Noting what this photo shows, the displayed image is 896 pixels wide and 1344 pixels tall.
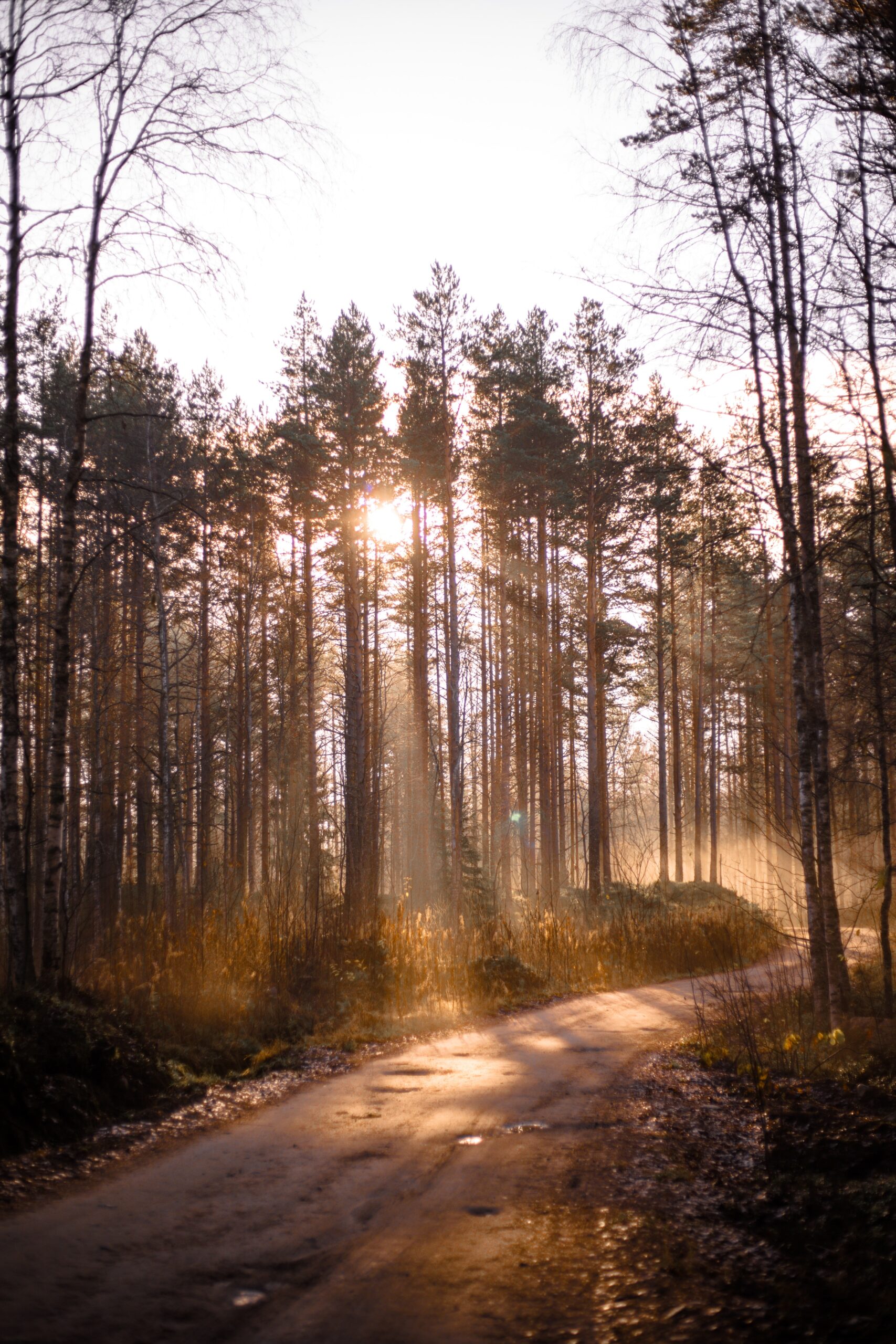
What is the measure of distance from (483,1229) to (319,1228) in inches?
29.2

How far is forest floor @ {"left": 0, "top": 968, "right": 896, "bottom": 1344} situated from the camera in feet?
9.86

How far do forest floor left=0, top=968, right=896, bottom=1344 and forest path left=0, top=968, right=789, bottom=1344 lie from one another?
13mm

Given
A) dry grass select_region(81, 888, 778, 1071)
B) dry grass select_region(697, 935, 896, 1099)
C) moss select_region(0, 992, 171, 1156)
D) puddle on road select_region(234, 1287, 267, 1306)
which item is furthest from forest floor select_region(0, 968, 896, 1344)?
dry grass select_region(81, 888, 778, 1071)

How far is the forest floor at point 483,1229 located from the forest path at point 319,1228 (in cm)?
1

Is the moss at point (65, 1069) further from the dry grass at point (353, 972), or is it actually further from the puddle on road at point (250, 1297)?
the puddle on road at point (250, 1297)

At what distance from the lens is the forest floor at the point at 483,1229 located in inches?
118

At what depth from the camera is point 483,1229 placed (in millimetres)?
3795

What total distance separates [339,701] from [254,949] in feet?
91.6

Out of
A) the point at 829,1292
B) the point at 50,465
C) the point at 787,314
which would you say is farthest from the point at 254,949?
the point at 50,465

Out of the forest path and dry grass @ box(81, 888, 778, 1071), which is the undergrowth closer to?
dry grass @ box(81, 888, 778, 1071)

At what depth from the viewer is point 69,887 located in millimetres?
12938

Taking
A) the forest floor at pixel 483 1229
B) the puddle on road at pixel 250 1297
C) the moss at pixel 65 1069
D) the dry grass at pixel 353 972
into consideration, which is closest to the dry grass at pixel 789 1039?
the forest floor at pixel 483 1229

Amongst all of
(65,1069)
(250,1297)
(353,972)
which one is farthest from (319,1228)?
(353,972)

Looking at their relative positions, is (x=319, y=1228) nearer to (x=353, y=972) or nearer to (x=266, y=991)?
(x=266, y=991)
